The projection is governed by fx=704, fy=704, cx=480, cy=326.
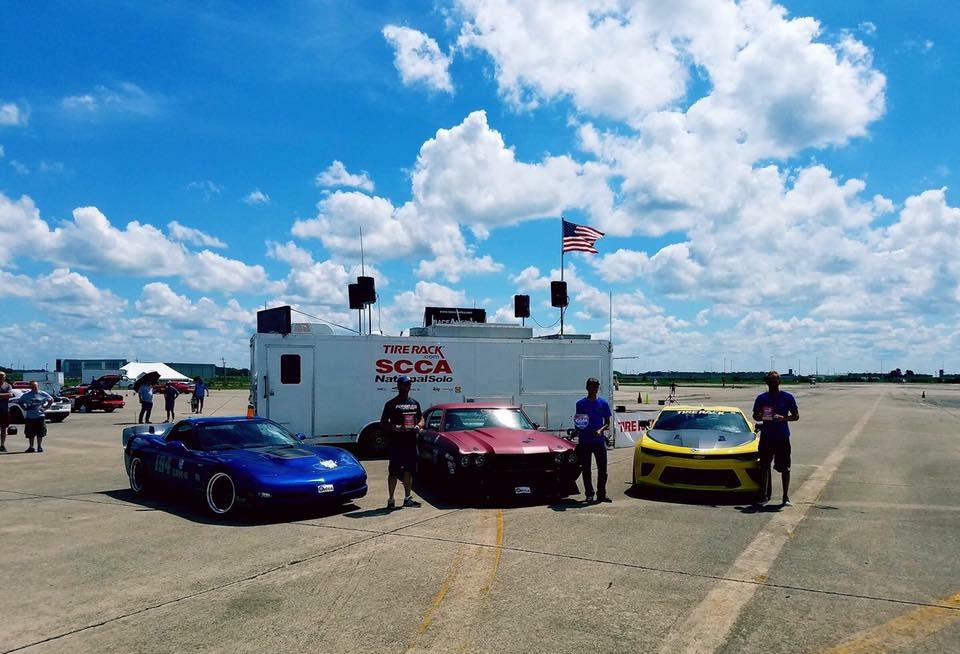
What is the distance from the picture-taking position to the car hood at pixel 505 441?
9.37 metres

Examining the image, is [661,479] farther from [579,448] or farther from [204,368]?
[204,368]

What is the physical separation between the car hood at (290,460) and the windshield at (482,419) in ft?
6.79

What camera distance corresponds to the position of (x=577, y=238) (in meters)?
20.5

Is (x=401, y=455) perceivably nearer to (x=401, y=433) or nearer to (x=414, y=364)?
(x=401, y=433)

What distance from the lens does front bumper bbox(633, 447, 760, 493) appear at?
921cm

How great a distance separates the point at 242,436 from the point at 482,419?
11.6ft

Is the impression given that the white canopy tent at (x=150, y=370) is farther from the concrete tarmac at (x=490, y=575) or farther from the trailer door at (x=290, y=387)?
the concrete tarmac at (x=490, y=575)

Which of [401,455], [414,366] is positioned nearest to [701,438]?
[401,455]

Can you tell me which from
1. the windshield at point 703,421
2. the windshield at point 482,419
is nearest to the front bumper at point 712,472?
the windshield at point 703,421

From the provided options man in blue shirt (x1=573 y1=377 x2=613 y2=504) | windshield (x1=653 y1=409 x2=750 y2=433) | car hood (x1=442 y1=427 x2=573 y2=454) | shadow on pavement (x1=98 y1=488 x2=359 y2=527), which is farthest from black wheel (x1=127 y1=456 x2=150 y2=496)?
windshield (x1=653 y1=409 x2=750 y2=433)

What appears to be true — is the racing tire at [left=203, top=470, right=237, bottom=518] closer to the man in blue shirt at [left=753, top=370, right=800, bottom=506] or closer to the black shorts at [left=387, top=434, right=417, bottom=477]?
the black shorts at [left=387, top=434, right=417, bottom=477]

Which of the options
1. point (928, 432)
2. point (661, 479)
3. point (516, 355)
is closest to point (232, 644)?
point (661, 479)

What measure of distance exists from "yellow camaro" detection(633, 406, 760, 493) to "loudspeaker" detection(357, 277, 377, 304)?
837 cm

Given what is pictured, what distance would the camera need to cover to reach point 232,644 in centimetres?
427
